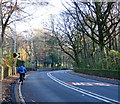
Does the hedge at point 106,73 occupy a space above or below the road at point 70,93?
above

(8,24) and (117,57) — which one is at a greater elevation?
(8,24)

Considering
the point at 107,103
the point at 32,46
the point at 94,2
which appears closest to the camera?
the point at 107,103

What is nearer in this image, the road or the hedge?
the road

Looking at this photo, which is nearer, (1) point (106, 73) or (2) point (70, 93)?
(2) point (70, 93)

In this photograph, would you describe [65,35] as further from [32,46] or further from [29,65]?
[29,65]

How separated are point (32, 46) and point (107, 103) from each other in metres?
59.6

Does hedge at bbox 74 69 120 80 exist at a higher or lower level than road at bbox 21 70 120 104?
higher

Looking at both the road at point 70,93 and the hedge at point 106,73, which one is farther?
the hedge at point 106,73

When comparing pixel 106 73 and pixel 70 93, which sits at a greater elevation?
pixel 106 73

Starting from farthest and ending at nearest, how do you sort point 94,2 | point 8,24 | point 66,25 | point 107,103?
1. point 66,25
2. point 94,2
3. point 8,24
4. point 107,103

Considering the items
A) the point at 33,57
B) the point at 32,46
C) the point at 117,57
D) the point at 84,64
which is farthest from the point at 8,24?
the point at 33,57

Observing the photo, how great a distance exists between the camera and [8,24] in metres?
18.0

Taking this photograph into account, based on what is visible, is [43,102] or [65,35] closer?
[43,102]

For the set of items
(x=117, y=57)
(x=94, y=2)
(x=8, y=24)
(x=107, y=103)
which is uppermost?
(x=94, y=2)
